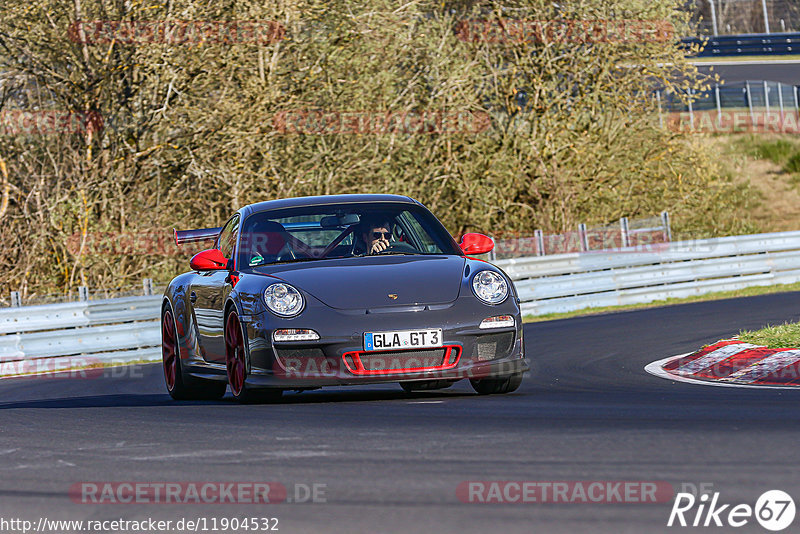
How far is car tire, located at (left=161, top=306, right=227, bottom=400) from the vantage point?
422 inches

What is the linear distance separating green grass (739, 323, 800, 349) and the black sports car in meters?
2.46

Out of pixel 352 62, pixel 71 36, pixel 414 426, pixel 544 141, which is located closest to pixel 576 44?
pixel 544 141

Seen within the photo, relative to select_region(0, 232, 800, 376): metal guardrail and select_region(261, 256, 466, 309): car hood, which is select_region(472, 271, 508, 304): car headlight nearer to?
select_region(261, 256, 466, 309): car hood

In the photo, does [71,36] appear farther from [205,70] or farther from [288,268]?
[288,268]

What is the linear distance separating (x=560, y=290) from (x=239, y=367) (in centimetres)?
1307

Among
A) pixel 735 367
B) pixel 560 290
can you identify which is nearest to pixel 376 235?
pixel 735 367

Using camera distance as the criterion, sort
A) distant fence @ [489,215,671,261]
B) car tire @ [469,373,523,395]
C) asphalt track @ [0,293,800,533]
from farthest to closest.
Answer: distant fence @ [489,215,671,261]
car tire @ [469,373,523,395]
asphalt track @ [0,293,800,533]

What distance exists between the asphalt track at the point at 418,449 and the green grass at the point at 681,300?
10581 millimetres

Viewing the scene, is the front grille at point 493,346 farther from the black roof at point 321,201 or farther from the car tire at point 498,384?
the black roof at point 321,201

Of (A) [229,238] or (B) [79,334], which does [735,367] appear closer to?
(A) [229,238]

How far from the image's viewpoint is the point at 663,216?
78.0ft

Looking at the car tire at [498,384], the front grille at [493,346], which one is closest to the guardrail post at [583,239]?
the car tire at [498,384]

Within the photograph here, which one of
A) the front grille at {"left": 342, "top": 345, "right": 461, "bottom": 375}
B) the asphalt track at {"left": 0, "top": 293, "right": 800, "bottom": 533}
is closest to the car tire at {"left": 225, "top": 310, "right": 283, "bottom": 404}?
the asphalt track at {"left": 0, "top": 293, "right": 800, "bottom": 533}

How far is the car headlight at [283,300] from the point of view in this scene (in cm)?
864
